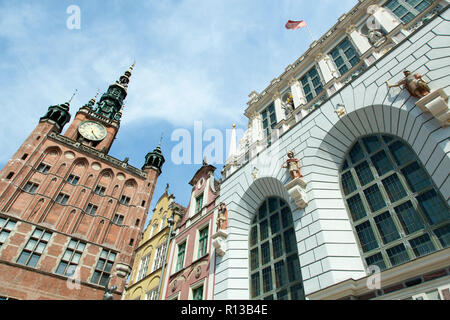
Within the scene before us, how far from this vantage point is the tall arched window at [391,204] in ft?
32.1

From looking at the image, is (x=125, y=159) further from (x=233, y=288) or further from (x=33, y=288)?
(x=233, y=288)

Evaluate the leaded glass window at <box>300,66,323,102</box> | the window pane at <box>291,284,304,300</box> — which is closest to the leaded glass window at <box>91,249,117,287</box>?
the window pane at <box>291,284,304,300</box>

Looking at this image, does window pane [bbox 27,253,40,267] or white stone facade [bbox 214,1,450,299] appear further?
window pane [bbox 27,253,40,267]

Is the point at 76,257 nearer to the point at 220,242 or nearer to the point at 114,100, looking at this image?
the point at 220,242

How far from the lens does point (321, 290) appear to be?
1005cm

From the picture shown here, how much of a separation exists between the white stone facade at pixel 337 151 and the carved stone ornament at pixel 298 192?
21 centimetres

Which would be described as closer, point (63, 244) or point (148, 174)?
point (63, 244)

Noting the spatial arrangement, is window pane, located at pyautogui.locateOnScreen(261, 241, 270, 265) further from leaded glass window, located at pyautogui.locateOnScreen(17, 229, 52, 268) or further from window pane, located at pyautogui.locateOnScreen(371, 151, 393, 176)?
leaded glass window, located at pyautogui.locateOnScreen(17, 229, 52, 268)

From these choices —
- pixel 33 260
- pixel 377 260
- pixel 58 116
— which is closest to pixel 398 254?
pixel 377 260

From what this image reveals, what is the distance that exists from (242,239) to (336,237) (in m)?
6.31

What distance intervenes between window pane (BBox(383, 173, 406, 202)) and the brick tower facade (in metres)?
24.1

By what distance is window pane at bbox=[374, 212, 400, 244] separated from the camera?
10.6 m
